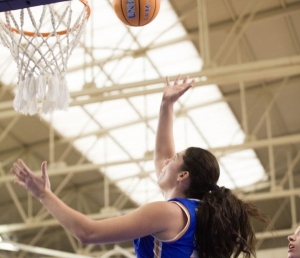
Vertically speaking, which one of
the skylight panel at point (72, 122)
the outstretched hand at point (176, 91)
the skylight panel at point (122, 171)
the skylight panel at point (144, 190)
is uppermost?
the skylight panel at point (72, 122)

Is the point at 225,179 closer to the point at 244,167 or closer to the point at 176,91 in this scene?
the point at 244,167

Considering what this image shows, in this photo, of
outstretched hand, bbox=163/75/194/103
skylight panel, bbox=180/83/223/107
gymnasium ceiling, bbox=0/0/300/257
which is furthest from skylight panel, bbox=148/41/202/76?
outstretched hand, bbox=163/75/194/103

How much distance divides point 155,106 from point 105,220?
44.3ft

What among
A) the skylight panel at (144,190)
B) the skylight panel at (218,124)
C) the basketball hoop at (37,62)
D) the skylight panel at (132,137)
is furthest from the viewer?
the skylight panel at (144,190)

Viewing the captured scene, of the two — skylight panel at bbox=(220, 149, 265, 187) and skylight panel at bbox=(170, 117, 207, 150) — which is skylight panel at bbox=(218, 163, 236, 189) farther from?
skylight panel at bbox=(170, 117, 207, 150)

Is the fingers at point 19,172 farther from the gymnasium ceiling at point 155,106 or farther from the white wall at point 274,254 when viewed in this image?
the white wall at point 274,254

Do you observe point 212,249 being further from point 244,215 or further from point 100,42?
point 100,42

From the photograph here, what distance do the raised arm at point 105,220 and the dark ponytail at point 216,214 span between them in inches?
6.1

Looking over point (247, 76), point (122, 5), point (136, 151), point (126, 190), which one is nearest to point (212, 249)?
point (122, 5)

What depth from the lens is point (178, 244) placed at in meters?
3.23

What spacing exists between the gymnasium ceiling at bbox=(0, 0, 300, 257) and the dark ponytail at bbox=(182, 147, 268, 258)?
23.7 feet

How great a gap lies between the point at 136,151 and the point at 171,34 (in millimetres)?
4497

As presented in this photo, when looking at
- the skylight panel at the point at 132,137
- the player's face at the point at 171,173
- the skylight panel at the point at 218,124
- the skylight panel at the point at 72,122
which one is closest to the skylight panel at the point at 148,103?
the skylight panel at the point at 132,137

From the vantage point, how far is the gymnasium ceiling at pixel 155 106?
1269cm
